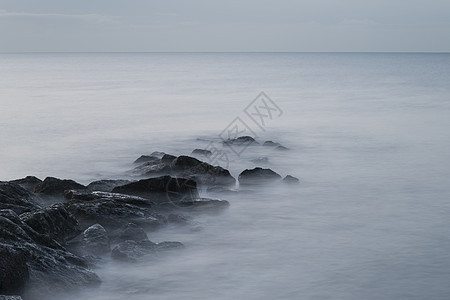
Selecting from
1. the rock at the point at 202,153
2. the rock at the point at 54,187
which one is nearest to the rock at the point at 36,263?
the rock at the point at 54,187

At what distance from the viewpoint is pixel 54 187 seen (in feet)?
35.7

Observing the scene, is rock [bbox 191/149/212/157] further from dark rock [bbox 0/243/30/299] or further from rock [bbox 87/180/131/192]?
dark rock [bbox 0/243/30/299]

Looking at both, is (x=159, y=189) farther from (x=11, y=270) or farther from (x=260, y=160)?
(x=260, y=160)

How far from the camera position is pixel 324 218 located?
421 inches

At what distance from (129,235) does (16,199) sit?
197 centimetres

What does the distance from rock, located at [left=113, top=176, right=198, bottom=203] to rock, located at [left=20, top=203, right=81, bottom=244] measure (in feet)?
7.07

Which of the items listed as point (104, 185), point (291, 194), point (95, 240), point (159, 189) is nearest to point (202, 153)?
point (291, 194)

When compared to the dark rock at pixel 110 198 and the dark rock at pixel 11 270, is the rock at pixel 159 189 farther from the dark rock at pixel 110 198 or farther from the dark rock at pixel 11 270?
the dark rock at pixel 11 270

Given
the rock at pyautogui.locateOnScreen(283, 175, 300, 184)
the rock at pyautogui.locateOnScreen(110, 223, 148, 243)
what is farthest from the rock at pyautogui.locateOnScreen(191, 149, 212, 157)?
the rock at pyautogui.locateOnScreen(110, 223, 148, 243)

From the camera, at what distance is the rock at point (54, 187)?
35.4 ft

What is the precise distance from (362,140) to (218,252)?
1259 cm

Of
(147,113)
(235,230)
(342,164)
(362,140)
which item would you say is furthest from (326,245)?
(147,113)

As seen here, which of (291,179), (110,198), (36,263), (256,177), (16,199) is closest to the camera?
(36,263)

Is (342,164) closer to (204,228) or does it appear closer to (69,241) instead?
(204,228)
